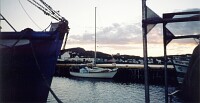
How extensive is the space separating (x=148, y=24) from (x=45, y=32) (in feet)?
35.3

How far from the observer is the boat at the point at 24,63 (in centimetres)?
1323

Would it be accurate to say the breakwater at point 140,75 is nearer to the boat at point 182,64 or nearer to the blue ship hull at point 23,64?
the boat at point 182,64

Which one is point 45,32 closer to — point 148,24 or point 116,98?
point 148,24

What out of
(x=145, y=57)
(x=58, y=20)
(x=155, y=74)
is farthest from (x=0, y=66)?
(x=155, y=74)

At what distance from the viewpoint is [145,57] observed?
5738 mm

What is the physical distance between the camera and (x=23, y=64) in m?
13.8

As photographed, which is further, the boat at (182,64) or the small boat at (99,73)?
the small boat at (99,73)

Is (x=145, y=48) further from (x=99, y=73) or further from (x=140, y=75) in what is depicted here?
(x=140, y=75)

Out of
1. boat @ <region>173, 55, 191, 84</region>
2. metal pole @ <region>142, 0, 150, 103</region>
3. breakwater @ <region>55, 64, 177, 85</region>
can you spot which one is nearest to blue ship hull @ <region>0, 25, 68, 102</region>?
metal pole @ <region>142, 0, 150, 103</region>

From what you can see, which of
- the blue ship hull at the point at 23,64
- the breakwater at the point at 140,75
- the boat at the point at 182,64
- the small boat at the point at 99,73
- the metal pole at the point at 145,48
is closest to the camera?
the metal pole at the point at 145,48

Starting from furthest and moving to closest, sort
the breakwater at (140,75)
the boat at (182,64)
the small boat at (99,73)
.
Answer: the small boat at (99,73), the breakwater at (140,75), the boat at (182,64)

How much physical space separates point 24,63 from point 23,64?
8 centimetres

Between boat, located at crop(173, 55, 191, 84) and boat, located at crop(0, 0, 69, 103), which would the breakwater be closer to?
boat, located at crop(173, 55, 191, 84)

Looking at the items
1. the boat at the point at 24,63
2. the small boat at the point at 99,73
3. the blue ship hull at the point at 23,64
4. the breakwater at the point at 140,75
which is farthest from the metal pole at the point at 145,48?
the small boat at the point at 99,73
